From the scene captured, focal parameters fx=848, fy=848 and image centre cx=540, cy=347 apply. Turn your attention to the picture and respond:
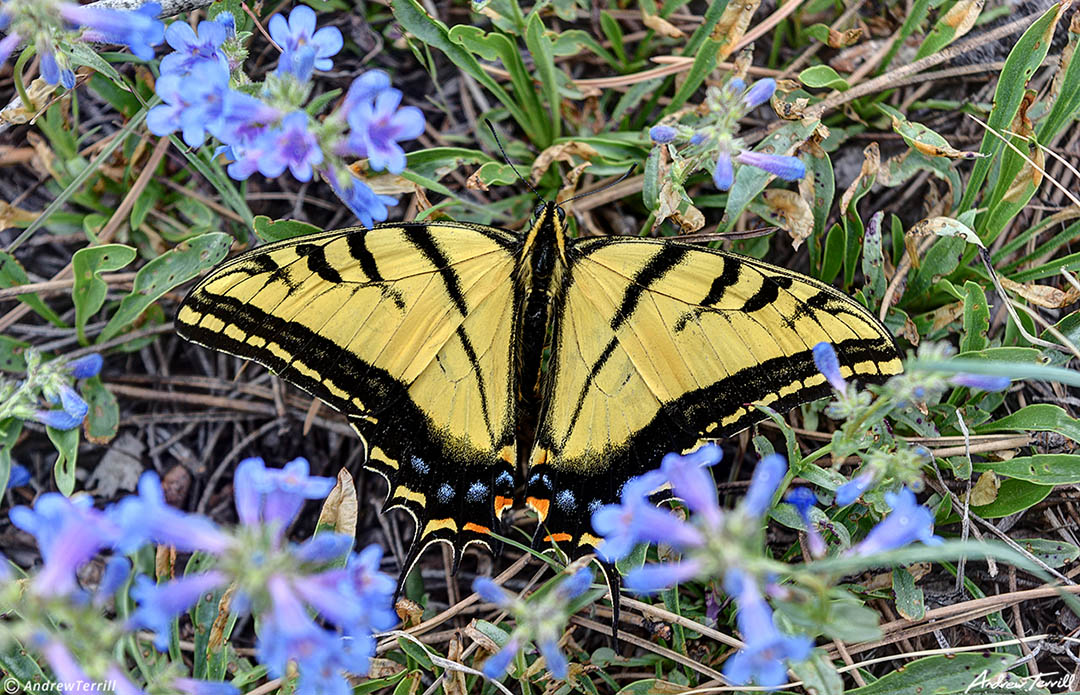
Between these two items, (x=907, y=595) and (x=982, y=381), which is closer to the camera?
(x=982, y=381)

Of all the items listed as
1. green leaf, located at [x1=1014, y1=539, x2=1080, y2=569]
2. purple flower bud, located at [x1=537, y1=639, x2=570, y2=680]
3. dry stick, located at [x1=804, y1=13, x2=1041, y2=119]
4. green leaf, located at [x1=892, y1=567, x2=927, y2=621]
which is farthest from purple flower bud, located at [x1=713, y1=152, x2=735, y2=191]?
green leaf, located at [x1=1014, y1=539, x2=1080, y2=569]

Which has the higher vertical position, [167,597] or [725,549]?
[725,549]

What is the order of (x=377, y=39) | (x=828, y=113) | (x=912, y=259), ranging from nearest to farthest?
(x=912, y=259) < (x=828, y=113) < (x=377, y=39)

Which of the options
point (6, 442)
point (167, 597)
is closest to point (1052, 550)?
point (167, 597)

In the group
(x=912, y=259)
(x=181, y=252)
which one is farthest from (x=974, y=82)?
(x=181, y=252)

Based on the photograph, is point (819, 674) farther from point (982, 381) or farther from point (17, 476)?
point (17, 476)

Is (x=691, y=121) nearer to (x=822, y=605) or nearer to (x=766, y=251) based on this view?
(x=766, y=251)
